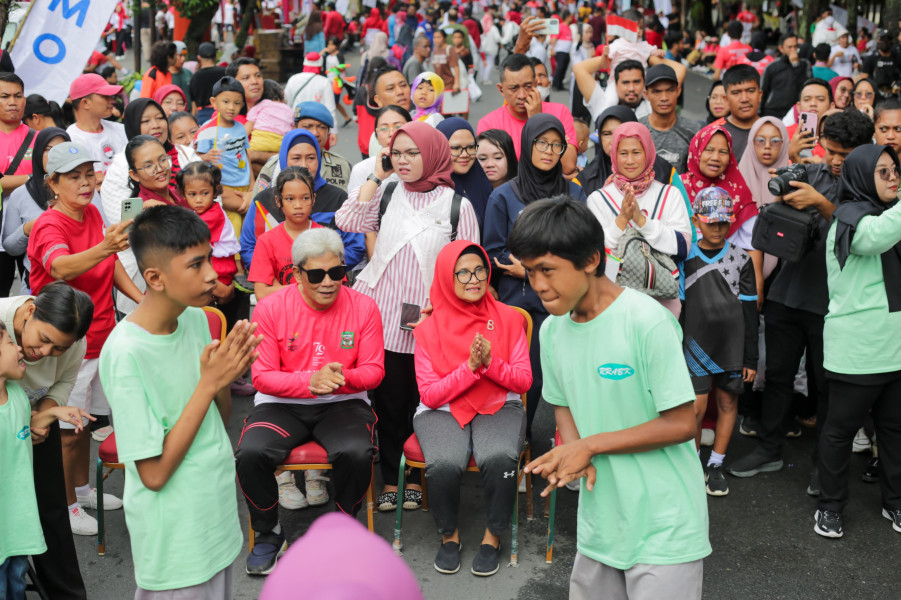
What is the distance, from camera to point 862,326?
13.9ft

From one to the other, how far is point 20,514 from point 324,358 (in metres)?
1.59

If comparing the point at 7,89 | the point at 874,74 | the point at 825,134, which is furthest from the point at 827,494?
the point at 874,74

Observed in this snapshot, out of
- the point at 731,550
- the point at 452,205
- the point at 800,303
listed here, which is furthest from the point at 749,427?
the point at 452,205

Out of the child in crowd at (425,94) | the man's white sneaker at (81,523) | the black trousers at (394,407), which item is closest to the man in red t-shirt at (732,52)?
the child in crowd at (425,94)

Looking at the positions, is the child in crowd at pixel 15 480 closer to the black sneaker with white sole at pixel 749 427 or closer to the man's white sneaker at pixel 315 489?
the man's white sneaker at pixel 315 489

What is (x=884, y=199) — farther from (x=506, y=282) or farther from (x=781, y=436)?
(x=506, y=282)

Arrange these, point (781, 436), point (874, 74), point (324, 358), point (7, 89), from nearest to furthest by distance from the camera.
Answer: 1. point (324, 358)
2. point (781, 436)
3. point (7, 89)
4. point (874, 74)

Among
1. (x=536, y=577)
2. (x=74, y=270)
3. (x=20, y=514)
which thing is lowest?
(x=536, y=577)

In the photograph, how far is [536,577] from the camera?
414cm

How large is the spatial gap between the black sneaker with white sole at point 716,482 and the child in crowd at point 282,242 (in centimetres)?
271

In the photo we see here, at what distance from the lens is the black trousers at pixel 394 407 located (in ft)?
15.8

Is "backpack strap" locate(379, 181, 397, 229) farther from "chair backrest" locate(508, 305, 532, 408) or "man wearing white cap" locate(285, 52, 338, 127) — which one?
"man wearing white cap" locate(285, 52, 338, 127)

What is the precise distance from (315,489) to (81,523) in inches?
48.2

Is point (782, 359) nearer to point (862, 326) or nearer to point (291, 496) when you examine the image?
point (862, 326)
